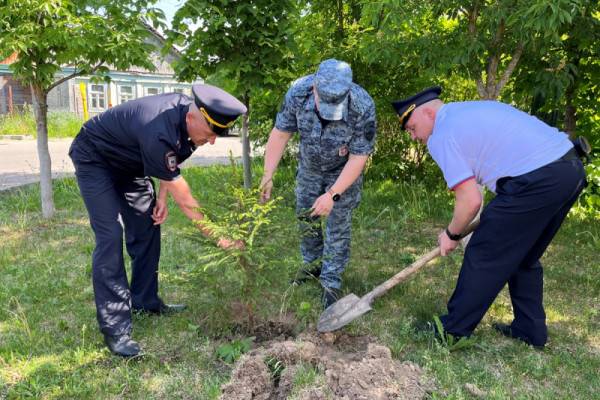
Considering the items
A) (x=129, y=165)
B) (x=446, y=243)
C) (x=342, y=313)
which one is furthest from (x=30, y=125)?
(x=446, y=243)

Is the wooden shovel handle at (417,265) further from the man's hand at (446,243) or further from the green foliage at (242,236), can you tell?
the green foliage at (242,236)

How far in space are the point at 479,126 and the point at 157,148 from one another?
1727 mm

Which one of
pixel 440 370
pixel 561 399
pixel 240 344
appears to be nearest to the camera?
pixel 561 399

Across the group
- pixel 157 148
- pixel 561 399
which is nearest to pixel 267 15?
pixel 157 148

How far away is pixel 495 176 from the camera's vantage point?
108 inches

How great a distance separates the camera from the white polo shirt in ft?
8.68

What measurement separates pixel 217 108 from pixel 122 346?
151 centimetres

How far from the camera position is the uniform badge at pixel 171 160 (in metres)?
2.59

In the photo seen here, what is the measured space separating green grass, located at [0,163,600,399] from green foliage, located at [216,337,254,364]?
0.05 meters

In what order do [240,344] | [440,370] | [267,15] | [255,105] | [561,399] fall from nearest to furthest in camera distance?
[561,399] → [440,370] → [240,344] → [267,15] → [255,105]

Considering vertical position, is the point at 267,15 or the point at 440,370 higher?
the point at 267,15

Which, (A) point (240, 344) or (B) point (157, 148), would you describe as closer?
(B) point (157, 148)

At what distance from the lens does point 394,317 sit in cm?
343

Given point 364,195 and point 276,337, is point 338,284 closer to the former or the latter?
point 276,337
